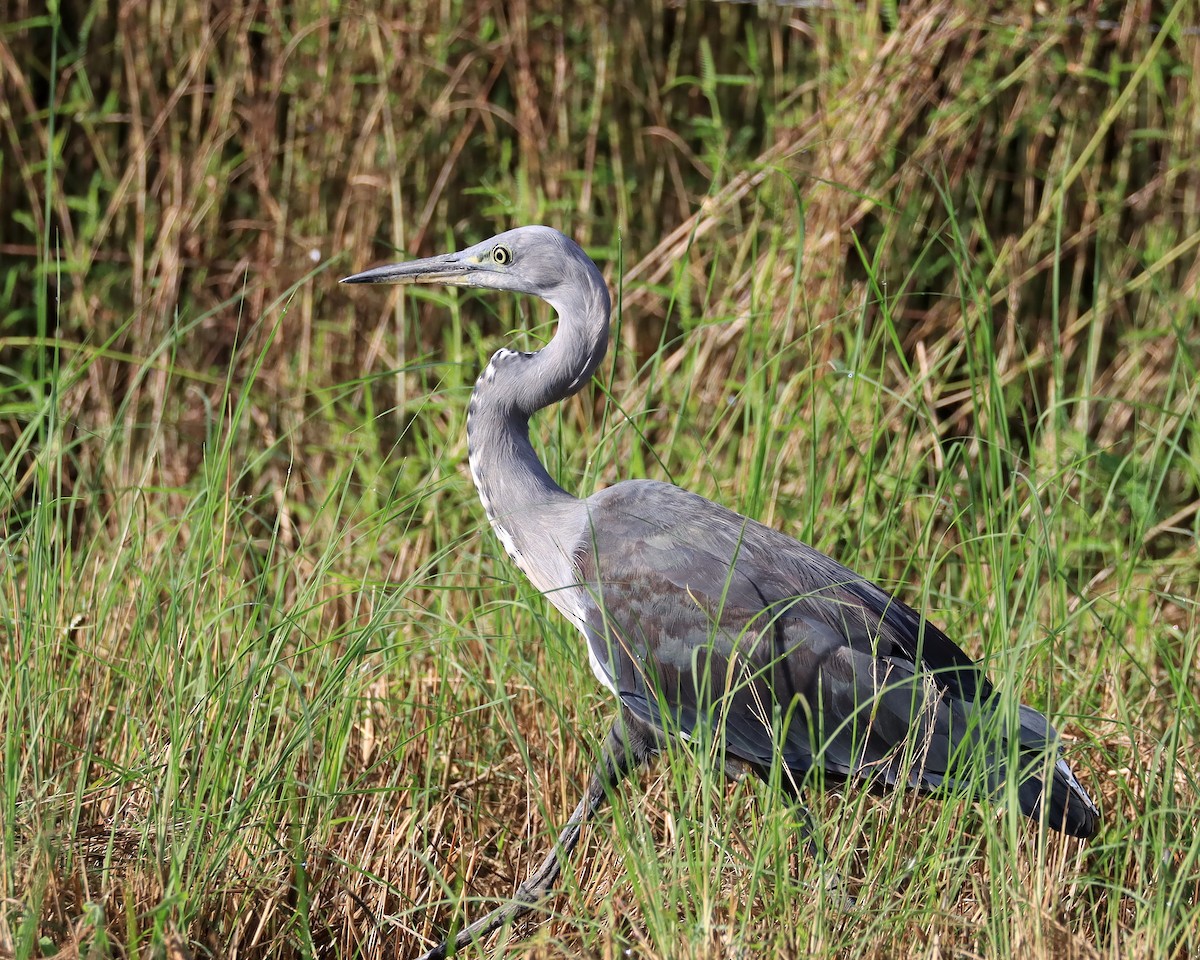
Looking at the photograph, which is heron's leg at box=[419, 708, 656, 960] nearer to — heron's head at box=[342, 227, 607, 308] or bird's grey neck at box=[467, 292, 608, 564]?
bird's grey neck at box=[467, 292, 608, 564]

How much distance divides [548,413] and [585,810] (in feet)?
4.63

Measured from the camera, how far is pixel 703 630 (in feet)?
8.36

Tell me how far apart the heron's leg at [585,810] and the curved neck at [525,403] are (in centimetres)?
44

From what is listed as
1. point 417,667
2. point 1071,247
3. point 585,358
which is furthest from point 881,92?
point 417,667

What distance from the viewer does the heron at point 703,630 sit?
7.99 ft

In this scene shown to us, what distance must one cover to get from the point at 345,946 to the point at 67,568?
109cm

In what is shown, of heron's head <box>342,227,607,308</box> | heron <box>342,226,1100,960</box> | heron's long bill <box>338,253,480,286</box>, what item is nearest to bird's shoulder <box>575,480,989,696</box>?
heron <box>342,226,1100,960</box>

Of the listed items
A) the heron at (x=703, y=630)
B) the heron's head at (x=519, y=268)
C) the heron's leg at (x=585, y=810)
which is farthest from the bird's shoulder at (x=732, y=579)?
the heron's head at (x=519, y=268)

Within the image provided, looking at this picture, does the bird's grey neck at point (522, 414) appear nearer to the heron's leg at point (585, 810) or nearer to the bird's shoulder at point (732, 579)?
the bird's shoulder at point (732, 579)

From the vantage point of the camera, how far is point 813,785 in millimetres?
2363

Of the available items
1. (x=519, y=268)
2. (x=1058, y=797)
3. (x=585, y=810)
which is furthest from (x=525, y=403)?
(x=1058, y=797)

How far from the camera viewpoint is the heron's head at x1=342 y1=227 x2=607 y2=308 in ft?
8.99

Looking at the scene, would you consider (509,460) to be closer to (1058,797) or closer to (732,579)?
(732,579)

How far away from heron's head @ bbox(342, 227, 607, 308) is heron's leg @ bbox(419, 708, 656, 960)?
2.91 ft
